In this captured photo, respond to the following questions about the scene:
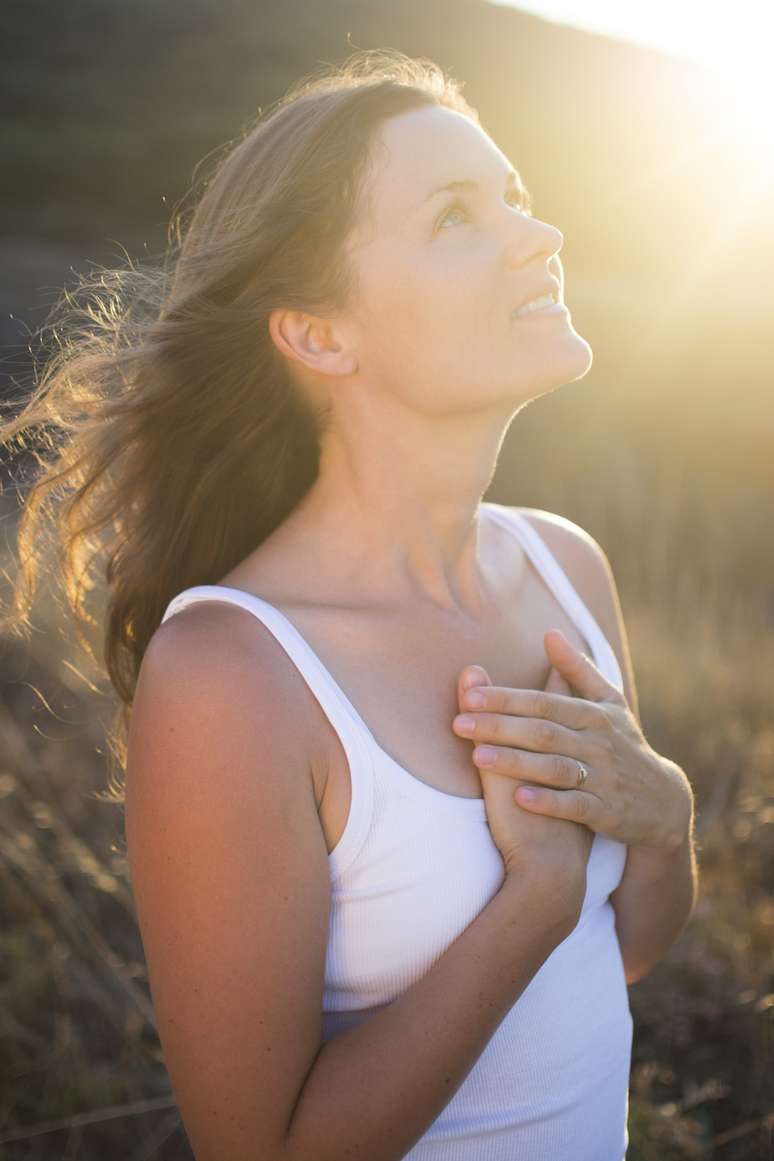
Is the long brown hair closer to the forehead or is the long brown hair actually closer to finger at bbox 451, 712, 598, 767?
the forehead

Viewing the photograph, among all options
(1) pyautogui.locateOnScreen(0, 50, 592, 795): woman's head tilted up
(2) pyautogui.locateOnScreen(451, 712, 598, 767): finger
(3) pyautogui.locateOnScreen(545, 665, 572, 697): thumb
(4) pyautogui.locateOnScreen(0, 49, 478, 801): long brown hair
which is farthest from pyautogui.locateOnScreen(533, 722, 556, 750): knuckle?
(4) pyautogui.locateOnScreen(0, 49, 478, 801): long brown hair

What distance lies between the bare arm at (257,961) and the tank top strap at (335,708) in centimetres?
5

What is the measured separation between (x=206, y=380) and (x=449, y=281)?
0.49 meters

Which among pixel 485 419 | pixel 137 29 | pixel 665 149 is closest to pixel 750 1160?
pixel 485 419

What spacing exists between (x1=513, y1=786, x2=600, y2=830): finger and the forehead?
0.95 m

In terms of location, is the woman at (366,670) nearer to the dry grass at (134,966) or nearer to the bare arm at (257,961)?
the bare arm at (257,961)

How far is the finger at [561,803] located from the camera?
1573 mm

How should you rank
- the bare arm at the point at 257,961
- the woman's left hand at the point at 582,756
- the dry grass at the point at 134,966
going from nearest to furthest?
the bare arm at the point at 257,961
the woman's left hand at the point at 582,756
the dry grass at the point at 134,966

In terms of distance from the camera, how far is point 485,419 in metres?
1.85

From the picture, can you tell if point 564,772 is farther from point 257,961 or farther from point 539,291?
point 539,291

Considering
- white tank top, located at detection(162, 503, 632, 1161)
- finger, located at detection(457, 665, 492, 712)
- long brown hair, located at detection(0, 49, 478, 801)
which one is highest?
long brown hair, located at detection(0, 49, 478, 801)

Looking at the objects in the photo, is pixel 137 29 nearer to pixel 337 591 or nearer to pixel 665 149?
pixel 665 149

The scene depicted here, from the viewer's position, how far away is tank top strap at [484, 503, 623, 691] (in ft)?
6.52

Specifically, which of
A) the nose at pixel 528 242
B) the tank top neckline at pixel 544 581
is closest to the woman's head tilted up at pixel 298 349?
the nose at pixel 528 242
